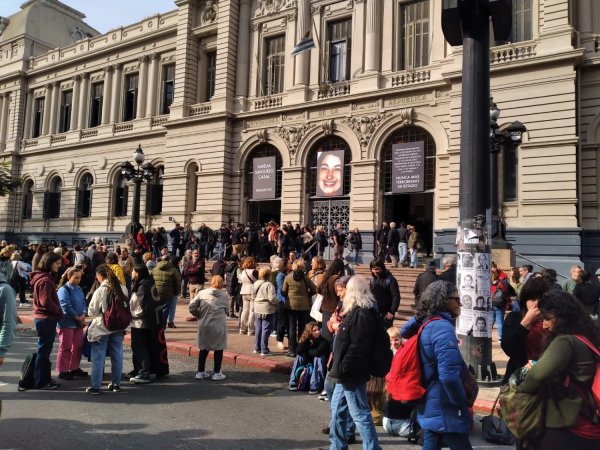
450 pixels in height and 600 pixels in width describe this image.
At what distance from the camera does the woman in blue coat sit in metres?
3.38

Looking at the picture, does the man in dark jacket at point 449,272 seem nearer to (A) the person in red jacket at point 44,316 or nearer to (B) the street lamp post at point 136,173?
(A) the person in red jacket at point 44,316

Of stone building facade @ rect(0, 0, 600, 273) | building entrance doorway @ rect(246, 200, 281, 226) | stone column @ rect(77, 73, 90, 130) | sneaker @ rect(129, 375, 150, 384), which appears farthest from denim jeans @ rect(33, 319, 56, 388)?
stone column @ rect(77, 73, 90, 130)

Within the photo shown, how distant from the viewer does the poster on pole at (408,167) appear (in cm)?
2012

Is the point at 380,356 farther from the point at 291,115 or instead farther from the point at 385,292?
the point at 291,115

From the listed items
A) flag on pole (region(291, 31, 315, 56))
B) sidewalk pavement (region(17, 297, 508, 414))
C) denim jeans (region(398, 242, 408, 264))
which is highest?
flag on pole (region(291, 31, 315, 56))

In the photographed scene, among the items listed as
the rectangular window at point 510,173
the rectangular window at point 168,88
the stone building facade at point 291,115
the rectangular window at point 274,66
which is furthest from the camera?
the rectangular window at point 168,88

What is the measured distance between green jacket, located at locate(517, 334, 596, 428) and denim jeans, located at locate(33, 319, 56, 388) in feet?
20.1

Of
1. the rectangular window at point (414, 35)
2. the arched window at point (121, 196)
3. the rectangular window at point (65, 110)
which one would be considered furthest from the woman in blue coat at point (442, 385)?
the rectangular window at point (65, 110)

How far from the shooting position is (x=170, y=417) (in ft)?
18.2

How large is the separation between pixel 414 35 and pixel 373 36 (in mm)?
1844

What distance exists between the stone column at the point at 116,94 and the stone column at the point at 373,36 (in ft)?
59.5

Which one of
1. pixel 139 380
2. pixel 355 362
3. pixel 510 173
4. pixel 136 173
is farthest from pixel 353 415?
pixel 136 173

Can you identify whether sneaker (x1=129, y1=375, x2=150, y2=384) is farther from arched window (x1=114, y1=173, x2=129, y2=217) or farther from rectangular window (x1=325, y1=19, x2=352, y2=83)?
arched window (x1=114, y1=173, x2=129, y2=217)

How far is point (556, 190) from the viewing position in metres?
17.0
